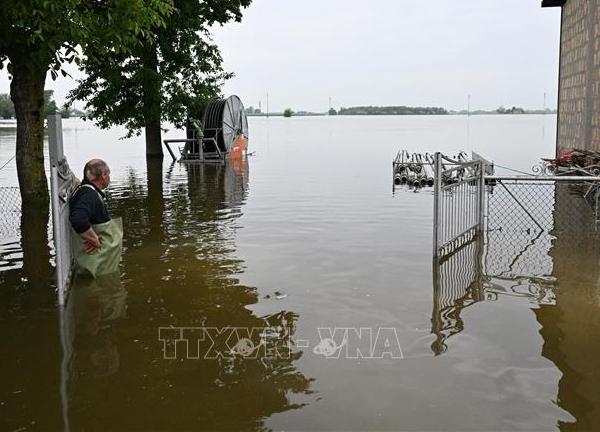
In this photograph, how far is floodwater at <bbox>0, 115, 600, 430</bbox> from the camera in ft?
14.8

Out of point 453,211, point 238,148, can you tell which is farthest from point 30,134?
point 238,148

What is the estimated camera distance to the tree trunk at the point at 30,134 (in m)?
14.0

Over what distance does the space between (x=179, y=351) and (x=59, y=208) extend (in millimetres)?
2327

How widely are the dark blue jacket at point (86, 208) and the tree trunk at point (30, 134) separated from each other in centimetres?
668

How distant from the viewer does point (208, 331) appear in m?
6.17

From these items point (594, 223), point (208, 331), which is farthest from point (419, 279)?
point (594, 223)

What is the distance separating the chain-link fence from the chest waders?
12.0ft

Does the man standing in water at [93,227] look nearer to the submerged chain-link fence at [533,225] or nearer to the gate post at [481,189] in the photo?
the submerged chain-link fence at [533,225]

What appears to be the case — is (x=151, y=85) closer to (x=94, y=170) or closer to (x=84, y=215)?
(x=94, y=170)

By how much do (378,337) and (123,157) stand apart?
30968mm

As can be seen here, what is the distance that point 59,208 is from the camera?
693 centimetres

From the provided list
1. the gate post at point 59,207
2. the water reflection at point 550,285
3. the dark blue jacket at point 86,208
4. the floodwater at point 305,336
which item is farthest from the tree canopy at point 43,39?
the water reflection at point 550,285

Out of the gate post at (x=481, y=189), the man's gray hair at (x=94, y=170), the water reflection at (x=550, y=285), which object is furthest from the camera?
the gate post at (x=481, y=189)

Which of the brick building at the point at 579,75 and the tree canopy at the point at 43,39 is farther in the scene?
the brick building at the point at 579,75
